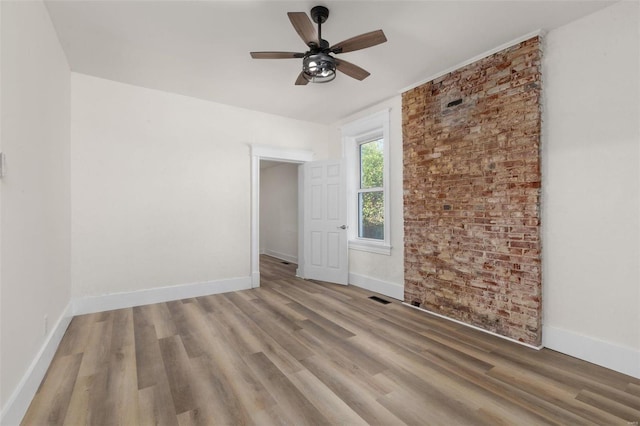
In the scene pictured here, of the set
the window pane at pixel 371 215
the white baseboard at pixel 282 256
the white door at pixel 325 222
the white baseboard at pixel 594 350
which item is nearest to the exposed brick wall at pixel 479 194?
the white baseboard at pixel 594 350

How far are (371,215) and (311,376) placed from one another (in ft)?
9.95

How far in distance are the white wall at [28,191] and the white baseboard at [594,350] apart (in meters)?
3.93

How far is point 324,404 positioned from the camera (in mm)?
1911

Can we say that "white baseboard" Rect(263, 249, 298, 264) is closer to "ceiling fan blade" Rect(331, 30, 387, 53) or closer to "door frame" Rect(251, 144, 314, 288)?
"door frame" Rect(251, 144, 314, 288)

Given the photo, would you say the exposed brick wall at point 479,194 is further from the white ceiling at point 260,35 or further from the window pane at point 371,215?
the window pane at point 371,215

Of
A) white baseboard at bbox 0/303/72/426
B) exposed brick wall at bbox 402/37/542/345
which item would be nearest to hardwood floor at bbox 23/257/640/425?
Answer: white baseboard at bbox 0/303/72/426

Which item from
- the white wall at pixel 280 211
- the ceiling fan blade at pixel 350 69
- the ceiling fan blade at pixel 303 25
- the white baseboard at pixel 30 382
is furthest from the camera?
the white wall at pixel 280 211

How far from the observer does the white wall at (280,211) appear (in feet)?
23.5

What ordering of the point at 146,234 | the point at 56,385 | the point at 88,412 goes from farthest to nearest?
1. the point at 146,234
2. the point at 56,385
3. the point at 88,412

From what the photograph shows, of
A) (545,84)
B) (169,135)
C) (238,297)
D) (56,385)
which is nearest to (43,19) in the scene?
(169,135)

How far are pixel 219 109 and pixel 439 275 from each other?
3.90m

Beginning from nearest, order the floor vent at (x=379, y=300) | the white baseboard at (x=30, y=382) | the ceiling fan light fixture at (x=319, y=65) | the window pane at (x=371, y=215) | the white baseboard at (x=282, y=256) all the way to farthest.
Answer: the white baseboard at (x=30, y=382)
the ceiling fan light fixture at (x=319, y=65)
the floor vent at (x=379, y=300)
the window pane at (x=371, y=215)
the white baseboard at (x=282, y=256)

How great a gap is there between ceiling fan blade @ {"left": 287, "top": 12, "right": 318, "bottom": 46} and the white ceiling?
27cm

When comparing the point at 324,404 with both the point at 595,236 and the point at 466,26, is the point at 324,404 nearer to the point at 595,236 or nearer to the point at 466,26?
the point at 595,236
